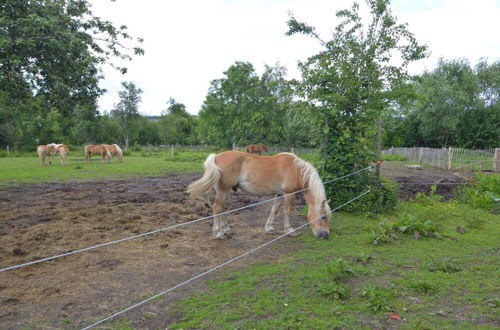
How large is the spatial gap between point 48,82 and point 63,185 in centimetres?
498

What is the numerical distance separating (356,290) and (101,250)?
3917mm

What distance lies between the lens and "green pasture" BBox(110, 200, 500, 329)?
3.06m

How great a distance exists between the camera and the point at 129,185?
1213cm

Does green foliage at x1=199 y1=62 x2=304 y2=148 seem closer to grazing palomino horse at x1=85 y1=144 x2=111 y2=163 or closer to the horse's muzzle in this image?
grazing palomino horse at x1=85 y1=144 x2=111 y2=163

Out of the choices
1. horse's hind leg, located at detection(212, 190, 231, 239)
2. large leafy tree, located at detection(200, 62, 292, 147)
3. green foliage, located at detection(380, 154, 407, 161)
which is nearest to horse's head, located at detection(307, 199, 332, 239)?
horse's hind leg, located at detection(212, 190, 231, 239)

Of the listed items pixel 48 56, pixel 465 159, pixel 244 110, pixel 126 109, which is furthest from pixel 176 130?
pixel 48 56

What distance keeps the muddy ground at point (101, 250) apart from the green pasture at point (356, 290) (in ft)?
1.21

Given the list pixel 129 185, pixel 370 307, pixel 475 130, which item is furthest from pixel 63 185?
pixel 475 130

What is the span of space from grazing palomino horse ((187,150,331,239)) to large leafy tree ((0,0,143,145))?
15.1ft

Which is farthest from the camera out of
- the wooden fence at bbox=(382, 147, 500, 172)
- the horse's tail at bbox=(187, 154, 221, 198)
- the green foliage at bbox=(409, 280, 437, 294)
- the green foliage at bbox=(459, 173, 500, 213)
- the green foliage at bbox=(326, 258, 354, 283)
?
the wooden fence at bbox=(382, 147, 500, 172)

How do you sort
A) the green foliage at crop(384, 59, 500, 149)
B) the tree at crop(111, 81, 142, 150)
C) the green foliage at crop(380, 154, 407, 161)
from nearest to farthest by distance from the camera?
1. the green foliage at crop(380, 154, 407, 161)
2. the green foliage at crop(384, 59, 500, 149)
3. the tree at crop(111, 81, 142, 150)

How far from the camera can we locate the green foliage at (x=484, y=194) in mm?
8164

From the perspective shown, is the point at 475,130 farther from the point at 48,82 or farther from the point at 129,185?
the point at 48,82

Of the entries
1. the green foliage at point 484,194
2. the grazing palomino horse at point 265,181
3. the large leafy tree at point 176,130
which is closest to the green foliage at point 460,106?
the green foliage at point 484,194
